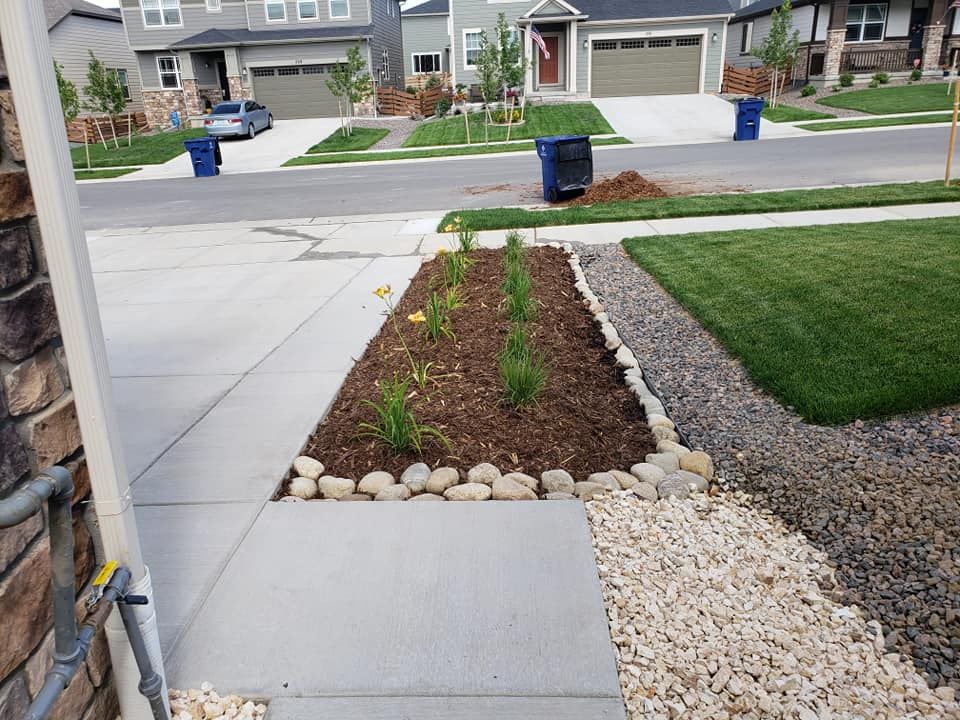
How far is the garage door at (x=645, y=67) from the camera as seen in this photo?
112 ft

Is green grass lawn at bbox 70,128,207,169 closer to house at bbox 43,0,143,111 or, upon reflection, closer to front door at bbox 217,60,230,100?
front door at bbox 217,60,230,100

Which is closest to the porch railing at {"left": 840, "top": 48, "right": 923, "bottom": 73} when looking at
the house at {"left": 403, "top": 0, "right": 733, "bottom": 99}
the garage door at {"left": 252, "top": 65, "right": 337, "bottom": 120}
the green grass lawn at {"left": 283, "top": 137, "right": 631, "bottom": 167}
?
the house at {"left": 403, "top": 0, "right": 733, "bottom": 99}

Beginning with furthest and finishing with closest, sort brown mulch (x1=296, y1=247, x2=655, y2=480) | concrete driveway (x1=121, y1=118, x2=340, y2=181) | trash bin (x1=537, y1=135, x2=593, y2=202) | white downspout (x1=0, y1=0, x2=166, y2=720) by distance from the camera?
concrete driveway (x1=121, y1=118, x2=340, y2=181), trash bin (x1=537, y1=135, x2=593, y2=202), brown mulch (x1=296, y1=247, x2=655, y2=480), white downspout (x1=0, y1=0, x2=166, y2=720)

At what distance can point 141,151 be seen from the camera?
96.9ft

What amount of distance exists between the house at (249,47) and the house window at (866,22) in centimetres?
2240

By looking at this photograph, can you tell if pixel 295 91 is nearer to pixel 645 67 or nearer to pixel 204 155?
pixel 204 155

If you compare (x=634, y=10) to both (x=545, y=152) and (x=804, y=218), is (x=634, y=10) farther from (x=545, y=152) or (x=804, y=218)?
(x=804, y=218)

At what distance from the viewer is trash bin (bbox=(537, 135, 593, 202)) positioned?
42.0 feet

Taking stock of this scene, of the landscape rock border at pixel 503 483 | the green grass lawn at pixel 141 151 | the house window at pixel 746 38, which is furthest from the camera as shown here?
the house window at pixel 746 38

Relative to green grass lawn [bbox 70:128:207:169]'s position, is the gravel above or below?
below

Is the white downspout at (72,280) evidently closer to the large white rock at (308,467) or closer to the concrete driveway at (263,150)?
the large white rock at (308,467)

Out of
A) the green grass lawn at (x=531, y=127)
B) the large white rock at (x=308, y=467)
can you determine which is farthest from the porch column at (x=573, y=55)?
the large white rock at (x=308, y=467)

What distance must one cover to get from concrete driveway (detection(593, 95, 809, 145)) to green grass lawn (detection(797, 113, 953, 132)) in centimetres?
76

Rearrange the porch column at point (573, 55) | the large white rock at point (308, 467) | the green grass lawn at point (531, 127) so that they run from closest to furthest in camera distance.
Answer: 1. the large white rock at point (308, 467)
2. the green grass lawn at point (531, 127)
3. the porch column at point (573, 55)
